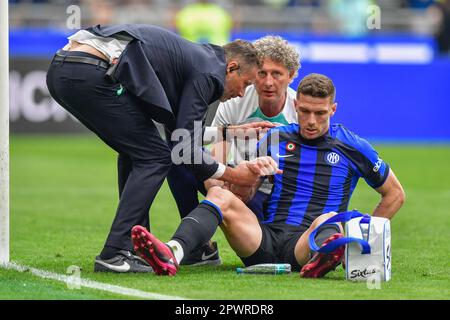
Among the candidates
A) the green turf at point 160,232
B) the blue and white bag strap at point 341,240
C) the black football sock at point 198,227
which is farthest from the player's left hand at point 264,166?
the green turf at point 160,232

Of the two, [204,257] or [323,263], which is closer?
[323,263]

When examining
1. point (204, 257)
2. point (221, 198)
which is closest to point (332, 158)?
point (221, 198)

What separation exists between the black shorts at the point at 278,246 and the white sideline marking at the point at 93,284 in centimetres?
118

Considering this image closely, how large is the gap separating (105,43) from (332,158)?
1.75 m

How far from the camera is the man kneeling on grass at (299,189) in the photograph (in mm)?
7023

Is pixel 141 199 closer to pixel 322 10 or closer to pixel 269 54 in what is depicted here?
pixel 269 54

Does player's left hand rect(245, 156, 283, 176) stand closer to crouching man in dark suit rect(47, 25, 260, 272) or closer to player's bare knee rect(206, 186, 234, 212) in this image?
crouching man in dark suit rect(47, 25, 260, 272)

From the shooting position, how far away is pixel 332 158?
7.37 metres

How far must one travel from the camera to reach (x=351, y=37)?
68.2 feet

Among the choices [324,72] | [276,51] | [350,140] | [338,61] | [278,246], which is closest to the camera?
[278,246]

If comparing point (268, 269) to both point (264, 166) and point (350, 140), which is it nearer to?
point (264, 166)

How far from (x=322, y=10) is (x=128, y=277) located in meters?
16.3

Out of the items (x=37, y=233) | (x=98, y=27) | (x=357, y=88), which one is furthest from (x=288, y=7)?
(x=98, y=27)

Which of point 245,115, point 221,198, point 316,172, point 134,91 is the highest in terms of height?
point 134,91
